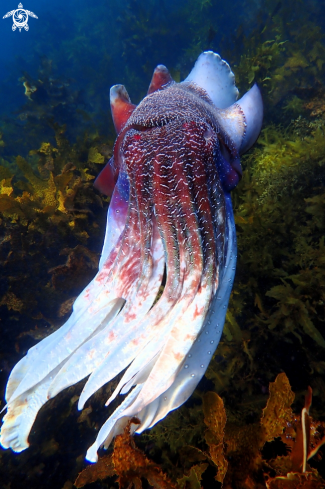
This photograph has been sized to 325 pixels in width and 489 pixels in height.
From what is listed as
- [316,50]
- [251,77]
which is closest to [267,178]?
[251,77]

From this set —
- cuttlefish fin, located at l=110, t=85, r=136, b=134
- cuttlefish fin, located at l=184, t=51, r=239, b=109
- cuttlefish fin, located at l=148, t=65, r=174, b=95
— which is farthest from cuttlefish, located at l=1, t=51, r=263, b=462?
cuttlefish fin, located at l=184, t=51, r=239, b=109

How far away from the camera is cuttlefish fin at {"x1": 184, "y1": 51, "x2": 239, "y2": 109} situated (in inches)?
111

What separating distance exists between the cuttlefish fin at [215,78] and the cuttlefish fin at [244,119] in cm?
35

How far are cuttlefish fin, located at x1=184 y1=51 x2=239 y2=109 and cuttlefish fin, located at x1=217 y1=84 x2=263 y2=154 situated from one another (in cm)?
35

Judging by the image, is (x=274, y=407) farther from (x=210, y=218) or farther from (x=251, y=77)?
(x=251, y=77)

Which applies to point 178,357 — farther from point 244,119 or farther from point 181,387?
point 244,119

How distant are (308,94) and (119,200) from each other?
5.05 metres

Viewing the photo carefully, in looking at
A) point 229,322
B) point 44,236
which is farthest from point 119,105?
point 229,322

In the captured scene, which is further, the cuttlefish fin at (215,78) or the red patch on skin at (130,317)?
the cuttlefish fin at (215,78)

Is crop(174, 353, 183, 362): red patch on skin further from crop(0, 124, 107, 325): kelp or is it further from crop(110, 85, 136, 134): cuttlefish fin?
crop(0, 124, 107, 325): kelp

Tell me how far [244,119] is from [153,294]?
1946 mm

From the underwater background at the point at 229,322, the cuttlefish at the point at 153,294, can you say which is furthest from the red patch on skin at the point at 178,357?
the underwater background at the point at 229,322

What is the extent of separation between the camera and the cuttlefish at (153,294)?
133 cm

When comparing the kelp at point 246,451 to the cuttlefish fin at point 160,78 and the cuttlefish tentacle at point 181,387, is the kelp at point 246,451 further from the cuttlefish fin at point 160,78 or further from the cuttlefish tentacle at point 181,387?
the cuttlefish fin at point 160,78
